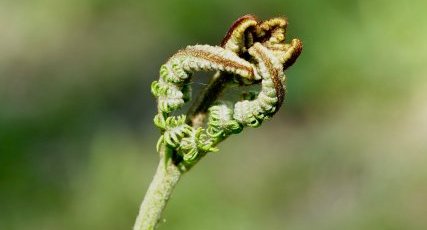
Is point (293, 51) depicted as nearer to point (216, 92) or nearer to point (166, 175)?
point (216, 92)

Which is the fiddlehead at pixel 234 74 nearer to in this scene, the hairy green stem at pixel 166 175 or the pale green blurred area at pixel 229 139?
the hairy green stem at pixel 166 175

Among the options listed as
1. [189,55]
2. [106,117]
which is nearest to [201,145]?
[189,55]

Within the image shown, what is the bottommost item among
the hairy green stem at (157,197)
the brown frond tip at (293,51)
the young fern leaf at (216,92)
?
the hairy green stem at (157,197)

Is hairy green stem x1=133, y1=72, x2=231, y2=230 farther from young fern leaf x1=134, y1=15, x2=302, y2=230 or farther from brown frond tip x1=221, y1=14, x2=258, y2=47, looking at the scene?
brown frond tip x1=221, y1=14, x2=258, y2=47

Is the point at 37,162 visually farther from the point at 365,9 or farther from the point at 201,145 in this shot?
the point at 201,145

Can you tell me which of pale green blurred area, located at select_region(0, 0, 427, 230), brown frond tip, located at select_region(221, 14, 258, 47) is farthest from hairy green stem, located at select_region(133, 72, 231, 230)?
pale green blurred area, located at select_region(0, 0, 427, 230)

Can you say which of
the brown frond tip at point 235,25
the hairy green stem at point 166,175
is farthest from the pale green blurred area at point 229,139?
the brown frond tip at point 235,25

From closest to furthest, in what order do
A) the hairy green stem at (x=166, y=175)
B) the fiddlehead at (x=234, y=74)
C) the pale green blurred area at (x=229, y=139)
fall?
1. the fiddlehead at (x=234, y=74)
2. the hairy green stem at (x=166, y=175)
3. the pale green blurred area at (x=229, y=139)
